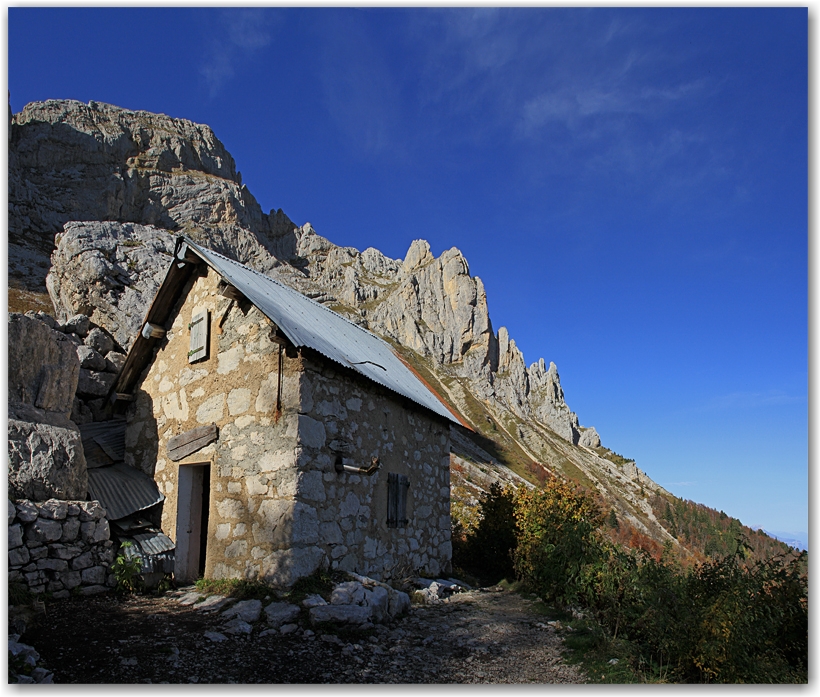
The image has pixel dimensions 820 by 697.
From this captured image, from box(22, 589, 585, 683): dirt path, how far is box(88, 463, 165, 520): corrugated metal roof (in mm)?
1767

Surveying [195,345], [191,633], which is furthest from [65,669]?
[195,345]

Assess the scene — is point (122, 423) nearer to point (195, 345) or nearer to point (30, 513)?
point (195, 345)

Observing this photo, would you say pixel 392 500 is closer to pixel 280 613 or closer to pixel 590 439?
pixel 280 613

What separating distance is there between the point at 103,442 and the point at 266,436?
13.9 feet

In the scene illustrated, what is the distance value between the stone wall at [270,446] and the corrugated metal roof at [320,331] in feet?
0.98

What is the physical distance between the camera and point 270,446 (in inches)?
324

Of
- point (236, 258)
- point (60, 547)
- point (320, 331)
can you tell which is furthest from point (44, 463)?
point (236, 258)

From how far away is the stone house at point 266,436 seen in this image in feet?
26.5

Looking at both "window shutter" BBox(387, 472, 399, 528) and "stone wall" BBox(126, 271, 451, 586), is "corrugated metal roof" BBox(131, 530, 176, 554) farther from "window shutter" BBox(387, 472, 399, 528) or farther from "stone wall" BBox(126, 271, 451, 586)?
"window shutter" BBox(387, 472, 399, 528)

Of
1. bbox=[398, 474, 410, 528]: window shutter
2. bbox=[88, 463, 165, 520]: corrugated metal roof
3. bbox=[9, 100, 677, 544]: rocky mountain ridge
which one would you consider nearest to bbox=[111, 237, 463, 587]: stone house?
bbox=[398, 474, 410, 528]: window shutter

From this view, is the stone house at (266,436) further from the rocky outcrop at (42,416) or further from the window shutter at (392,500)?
the rocky outcrop at (42,416)

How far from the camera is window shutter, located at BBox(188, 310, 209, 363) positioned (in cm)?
954

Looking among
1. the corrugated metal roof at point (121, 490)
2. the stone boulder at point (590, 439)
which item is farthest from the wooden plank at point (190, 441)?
the stone boulder at point (590, 439)

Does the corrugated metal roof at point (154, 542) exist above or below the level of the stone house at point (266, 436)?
below
